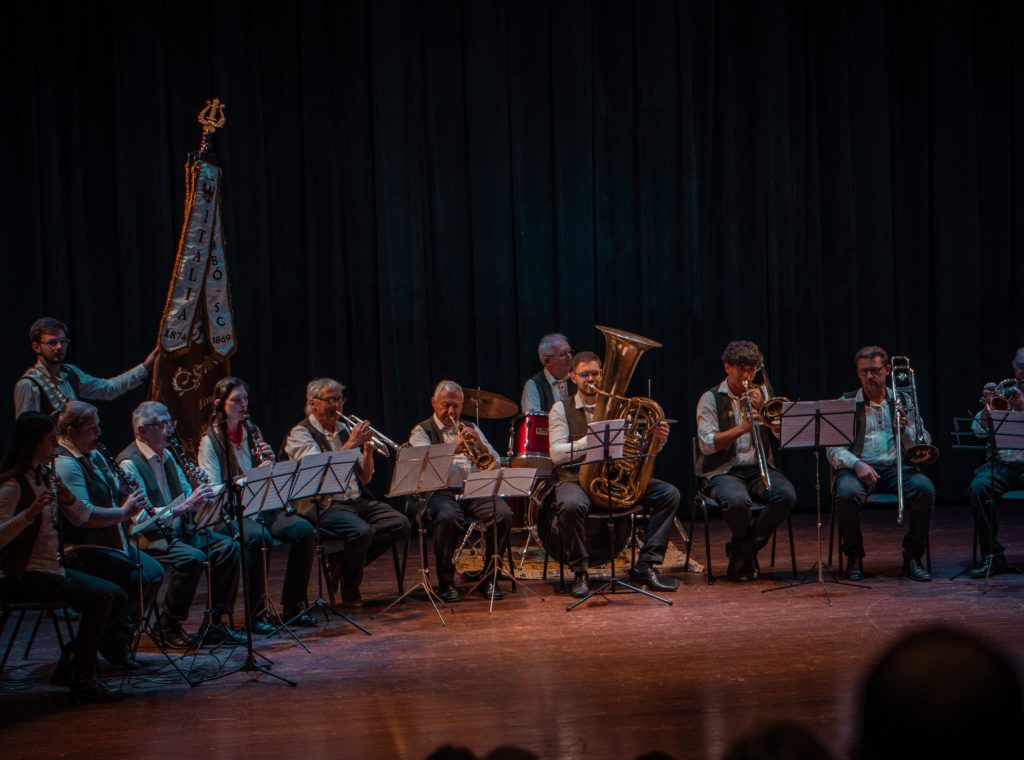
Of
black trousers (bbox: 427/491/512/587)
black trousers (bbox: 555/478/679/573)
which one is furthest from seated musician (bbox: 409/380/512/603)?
black trousers (bbox: 555/478/679/573)

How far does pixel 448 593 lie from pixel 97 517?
2.07 meters

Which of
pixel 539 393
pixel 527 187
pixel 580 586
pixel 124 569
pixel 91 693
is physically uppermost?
pixel 527 187

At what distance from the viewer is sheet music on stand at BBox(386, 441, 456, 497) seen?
5.32 metres

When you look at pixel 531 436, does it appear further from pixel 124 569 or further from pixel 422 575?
pixel 124 569

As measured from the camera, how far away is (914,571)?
583 centimetres

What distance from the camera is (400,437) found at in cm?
798

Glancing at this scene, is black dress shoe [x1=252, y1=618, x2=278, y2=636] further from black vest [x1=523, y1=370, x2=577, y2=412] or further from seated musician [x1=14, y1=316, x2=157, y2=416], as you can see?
black vest [x1=523, y1=370, x2=577, y2=412]

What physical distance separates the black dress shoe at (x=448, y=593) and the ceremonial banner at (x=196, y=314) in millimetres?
1770

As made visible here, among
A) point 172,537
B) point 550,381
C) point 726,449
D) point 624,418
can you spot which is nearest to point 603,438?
point 624,418

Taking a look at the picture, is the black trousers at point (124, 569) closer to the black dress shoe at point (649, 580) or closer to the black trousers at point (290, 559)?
the black trousers at point (290, 559)

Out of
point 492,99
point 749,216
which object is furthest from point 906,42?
point 492,99

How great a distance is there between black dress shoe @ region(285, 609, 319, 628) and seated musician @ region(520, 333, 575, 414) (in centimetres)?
200

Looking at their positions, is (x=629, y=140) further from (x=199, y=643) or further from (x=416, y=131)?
(x=199, y=643)

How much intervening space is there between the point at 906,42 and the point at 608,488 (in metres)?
5.32
